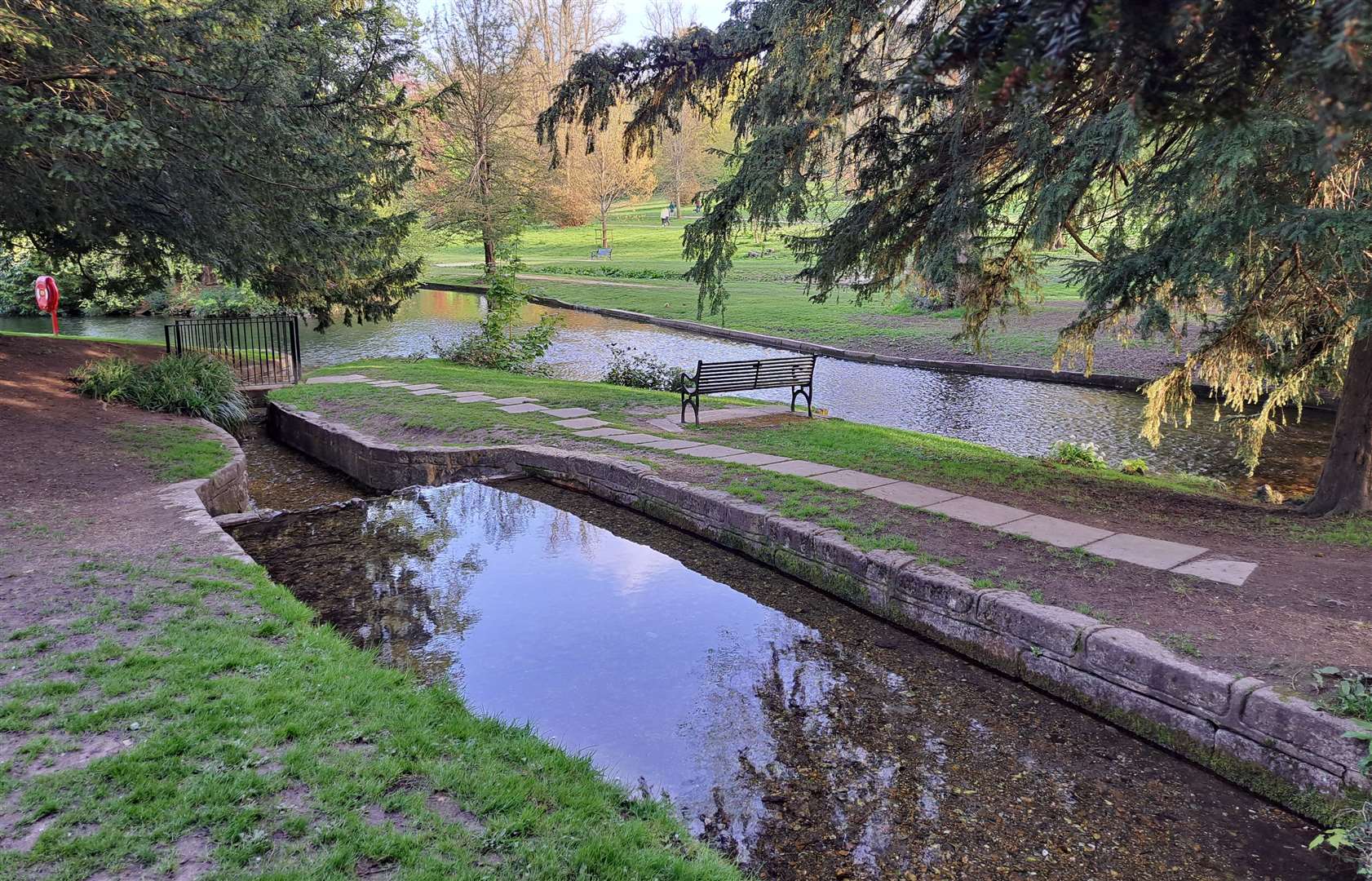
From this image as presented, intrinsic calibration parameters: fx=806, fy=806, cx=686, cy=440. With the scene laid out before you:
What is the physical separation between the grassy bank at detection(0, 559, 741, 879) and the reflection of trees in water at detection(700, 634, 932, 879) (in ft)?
1.42

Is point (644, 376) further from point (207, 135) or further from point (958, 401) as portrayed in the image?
point (207, 135)

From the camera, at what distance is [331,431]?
34.7 ft

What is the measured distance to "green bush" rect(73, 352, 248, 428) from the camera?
1110 centimetres

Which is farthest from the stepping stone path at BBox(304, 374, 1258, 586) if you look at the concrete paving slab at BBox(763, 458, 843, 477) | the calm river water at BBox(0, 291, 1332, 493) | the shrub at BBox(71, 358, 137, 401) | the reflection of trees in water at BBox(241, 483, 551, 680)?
the shrub at BBox(71, 358, 137, 401)

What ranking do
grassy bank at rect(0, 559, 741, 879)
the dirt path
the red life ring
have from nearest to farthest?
grassy bank at rect(0, 559, 741, 879) → the dirt path → the red life ring

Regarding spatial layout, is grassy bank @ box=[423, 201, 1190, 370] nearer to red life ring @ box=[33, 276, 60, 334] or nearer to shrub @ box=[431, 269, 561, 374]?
shrub @ box=[431, 269, 561, 374]

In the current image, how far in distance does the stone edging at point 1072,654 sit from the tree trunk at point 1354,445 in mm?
4290

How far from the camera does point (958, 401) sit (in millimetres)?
15789

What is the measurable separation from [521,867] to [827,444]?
7.59 meters

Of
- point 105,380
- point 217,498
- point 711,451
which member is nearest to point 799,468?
point 711,451

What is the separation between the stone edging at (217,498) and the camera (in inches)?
242

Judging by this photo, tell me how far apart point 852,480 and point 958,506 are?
1172 millimetres

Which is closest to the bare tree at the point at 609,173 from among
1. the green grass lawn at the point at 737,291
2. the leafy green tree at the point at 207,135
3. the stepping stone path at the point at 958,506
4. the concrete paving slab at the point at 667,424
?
the green grass lawn at the point at 737,291

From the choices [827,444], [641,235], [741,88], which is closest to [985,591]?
[827,444]
